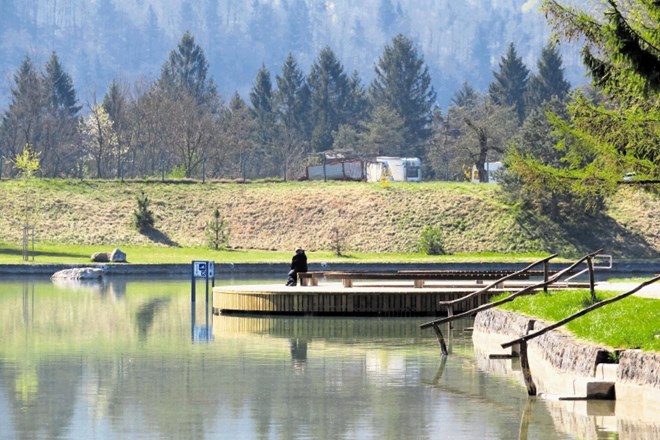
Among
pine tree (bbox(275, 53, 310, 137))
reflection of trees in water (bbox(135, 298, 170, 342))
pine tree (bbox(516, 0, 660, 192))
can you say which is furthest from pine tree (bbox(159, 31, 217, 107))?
pine tree (bbox(516, 0, 660, 192))

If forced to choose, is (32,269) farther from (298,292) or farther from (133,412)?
(133,412)

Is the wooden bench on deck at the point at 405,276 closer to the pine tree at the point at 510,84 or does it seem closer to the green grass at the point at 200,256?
the green grass at the point at 200,256

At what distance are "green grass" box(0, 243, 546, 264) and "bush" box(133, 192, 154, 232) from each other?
4.42 meters

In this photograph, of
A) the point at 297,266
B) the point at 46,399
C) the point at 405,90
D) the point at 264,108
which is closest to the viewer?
the point at 46,399

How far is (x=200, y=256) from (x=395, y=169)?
1427 inches

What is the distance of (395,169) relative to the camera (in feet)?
344

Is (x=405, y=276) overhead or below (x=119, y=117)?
below

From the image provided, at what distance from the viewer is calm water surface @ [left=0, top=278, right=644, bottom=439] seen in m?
17.8

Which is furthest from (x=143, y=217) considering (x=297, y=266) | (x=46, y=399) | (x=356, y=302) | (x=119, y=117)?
(x=46, y=399)

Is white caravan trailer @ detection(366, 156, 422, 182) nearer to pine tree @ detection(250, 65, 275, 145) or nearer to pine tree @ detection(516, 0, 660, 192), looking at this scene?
pine tree @ detection(250, 65, 275, 145)

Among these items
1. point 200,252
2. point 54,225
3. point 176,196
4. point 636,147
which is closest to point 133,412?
point 636,147

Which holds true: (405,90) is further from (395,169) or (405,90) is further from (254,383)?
(254,383)

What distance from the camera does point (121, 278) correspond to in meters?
57.8

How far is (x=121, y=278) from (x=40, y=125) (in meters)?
72.3
